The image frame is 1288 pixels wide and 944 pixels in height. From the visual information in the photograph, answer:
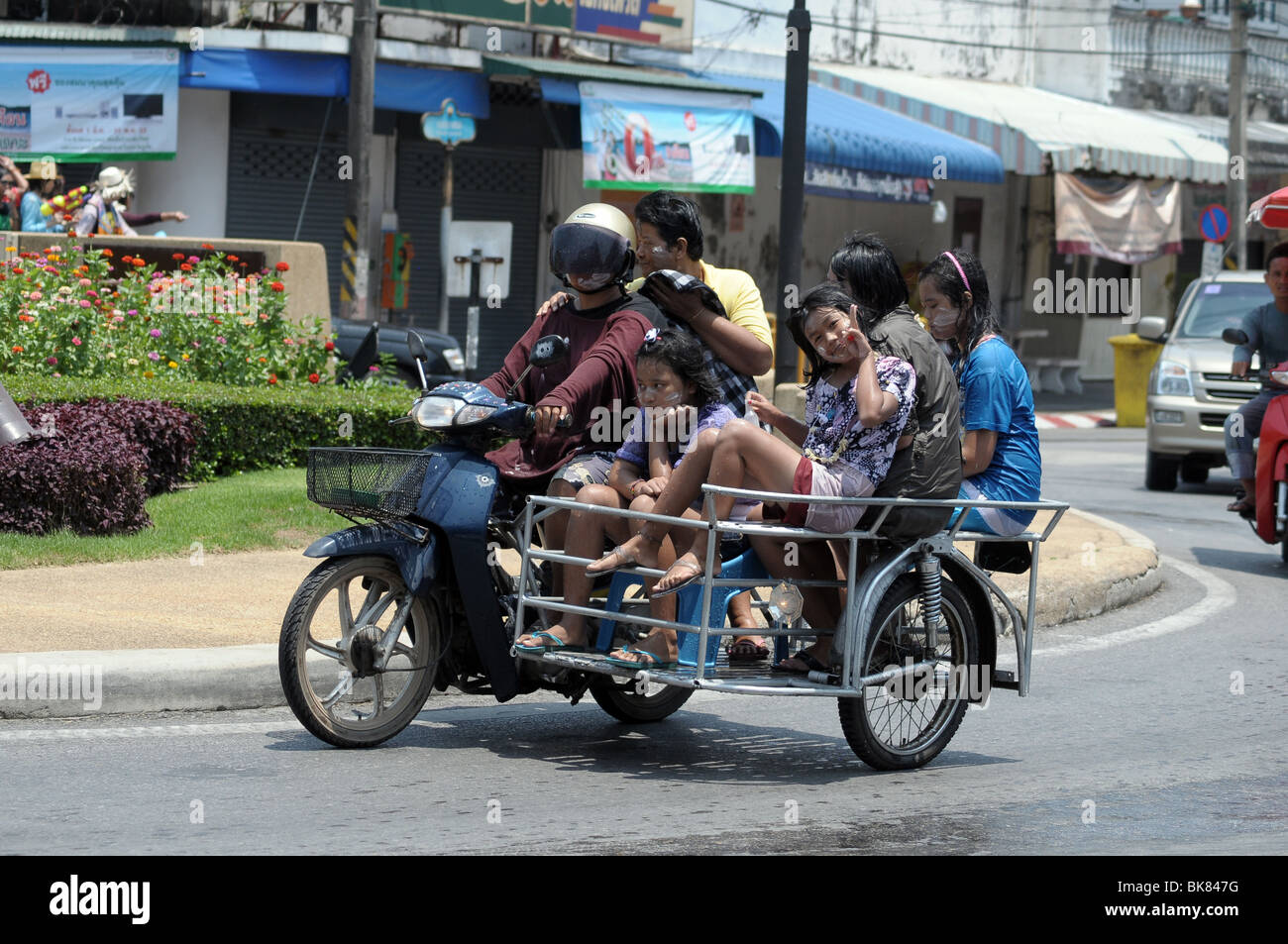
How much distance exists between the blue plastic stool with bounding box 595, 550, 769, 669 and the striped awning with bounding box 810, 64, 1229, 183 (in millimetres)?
20582

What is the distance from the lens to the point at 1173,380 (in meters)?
16.5

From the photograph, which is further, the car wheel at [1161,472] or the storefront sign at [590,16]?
the storefront sign at [590,16]

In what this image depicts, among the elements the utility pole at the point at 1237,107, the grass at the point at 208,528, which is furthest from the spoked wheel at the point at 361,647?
the utility pole at the point at 1237,107

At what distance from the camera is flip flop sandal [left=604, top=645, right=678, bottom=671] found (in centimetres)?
593

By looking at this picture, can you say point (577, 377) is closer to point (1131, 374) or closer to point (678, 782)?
point (678, 782)

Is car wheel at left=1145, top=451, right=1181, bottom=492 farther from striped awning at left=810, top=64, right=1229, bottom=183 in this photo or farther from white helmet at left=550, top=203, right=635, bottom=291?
white helmet at left=550, top=203, right=635, bottom=291

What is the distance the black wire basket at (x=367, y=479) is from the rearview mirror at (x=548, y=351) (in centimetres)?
49

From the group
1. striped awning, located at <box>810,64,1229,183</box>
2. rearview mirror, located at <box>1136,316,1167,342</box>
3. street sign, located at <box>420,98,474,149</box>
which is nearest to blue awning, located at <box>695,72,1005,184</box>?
striped awning, located at <box>810,64,1229,183</box>

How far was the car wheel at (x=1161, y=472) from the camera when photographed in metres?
16.5

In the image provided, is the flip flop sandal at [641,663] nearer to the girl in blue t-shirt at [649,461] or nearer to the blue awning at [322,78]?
the girl in blue t-shirt at [649,461]

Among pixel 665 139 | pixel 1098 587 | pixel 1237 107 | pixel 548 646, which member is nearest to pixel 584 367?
pixel 548 646

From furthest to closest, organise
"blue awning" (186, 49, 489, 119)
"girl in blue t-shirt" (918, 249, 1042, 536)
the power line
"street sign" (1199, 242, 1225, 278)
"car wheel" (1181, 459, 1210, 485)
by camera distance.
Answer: the power line
"street sign" (1199, 242, 1225, 278)
"blue awning" (186, 49, 489, 119)
"car wheel" (1181, 459, 1210, 485)
"girl in blue t-shirt" (918, 249, 1042, 536)

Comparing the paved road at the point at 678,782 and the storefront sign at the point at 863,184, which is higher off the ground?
the storefront sign at the point at 863,184

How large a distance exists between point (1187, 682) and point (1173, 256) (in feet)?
86.9
